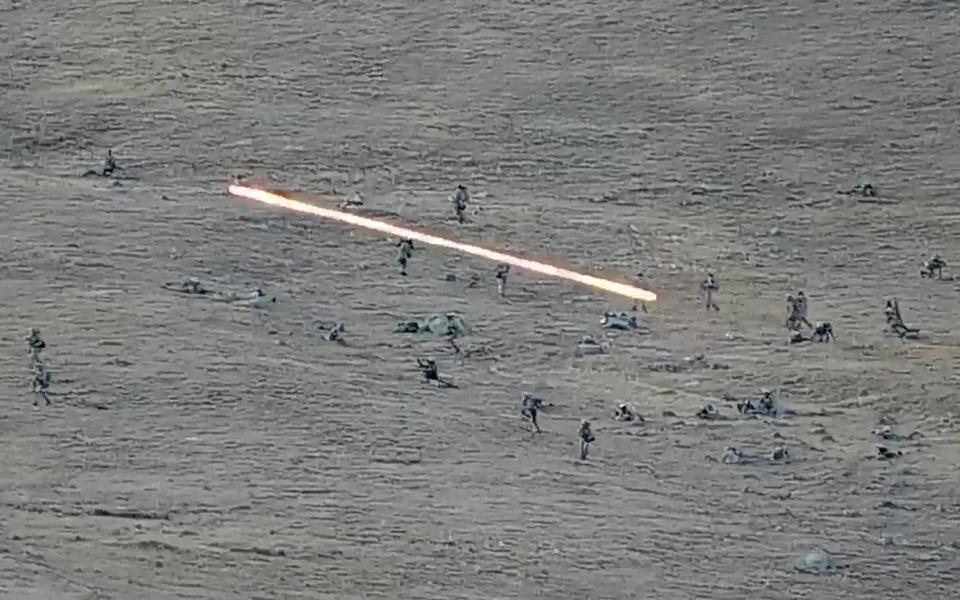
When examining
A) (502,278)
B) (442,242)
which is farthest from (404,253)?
(502,278)

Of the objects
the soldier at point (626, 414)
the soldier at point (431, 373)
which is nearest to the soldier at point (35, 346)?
the soldier at point (431, 373)

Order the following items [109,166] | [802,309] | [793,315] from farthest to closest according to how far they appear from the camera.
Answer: [109,166] < [802,309] < [793,315]

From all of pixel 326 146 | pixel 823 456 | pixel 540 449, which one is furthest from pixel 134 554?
pixel 326 146

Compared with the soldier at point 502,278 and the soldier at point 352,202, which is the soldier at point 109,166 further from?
the soldier at point 502,278

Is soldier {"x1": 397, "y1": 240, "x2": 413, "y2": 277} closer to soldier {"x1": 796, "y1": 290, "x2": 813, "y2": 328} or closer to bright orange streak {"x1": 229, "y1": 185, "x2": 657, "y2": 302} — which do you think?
bright orange streak {"x1": 229, "y1": 185, "x2": 657, "y2": 302}

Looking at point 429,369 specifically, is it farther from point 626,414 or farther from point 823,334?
point 823,334

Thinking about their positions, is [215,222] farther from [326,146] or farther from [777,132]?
[777,132]
